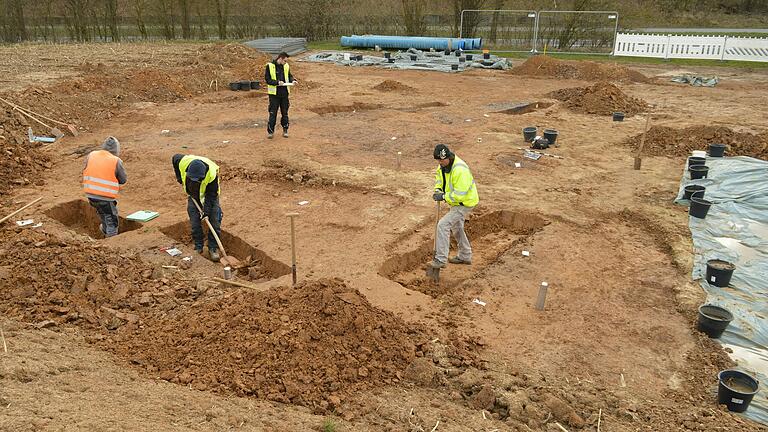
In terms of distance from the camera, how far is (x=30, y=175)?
1102 cm

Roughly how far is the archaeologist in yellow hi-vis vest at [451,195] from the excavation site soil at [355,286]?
1.64 feet

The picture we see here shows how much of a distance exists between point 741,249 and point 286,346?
6.91 meters

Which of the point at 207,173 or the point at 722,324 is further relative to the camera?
the point at 207,173

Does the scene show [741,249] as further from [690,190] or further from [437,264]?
[437,264]

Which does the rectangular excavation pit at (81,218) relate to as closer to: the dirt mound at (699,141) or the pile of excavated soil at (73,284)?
the pile of excavated soil at (73,284)

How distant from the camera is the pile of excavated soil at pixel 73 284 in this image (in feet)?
20.6

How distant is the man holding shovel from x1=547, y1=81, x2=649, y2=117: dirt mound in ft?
42.2

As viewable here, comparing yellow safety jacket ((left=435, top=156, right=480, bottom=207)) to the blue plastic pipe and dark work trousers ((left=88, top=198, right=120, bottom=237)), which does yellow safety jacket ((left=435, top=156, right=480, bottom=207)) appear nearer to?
dark work trousers ((left=88, top=198, right=120, bottom=237))

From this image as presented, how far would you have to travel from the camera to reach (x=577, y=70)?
2373 centimetres

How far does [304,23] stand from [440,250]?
1243 inches

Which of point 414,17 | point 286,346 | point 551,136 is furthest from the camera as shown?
point 414,17

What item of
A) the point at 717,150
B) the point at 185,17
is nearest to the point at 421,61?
the point at 185,17

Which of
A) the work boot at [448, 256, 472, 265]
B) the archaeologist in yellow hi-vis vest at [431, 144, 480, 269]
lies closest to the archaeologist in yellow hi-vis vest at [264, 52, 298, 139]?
the archaeologist in yellow hi-vis vest at [431, 144, 480, 269]

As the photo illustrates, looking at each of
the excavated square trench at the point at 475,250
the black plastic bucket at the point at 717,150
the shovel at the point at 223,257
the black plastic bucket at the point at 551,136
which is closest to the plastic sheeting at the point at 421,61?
the black plastic bucket at the point at 551,136
